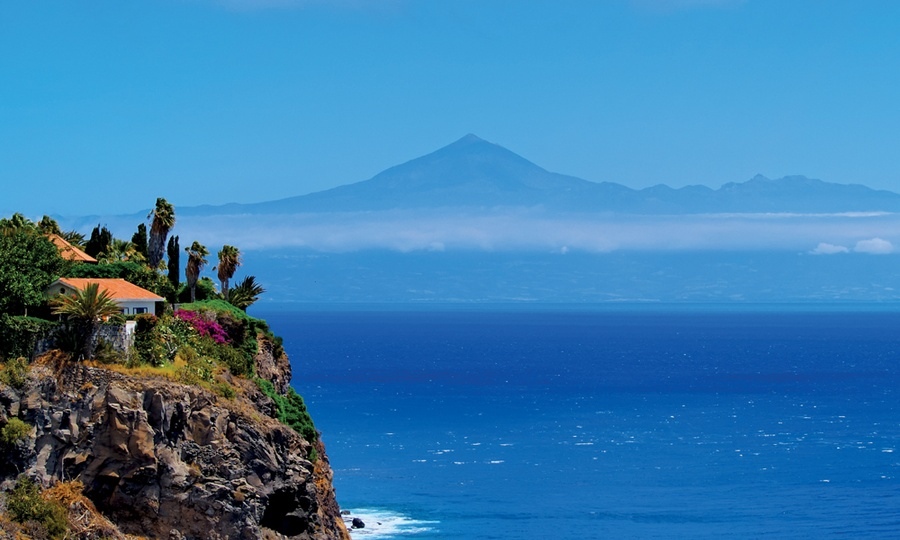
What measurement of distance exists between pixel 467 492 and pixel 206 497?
44565mm

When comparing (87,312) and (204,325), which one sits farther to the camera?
(204,325)

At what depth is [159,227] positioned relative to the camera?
72.2 metres

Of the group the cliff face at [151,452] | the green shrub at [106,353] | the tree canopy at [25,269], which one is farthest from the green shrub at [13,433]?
the tree canopy at [25,269]

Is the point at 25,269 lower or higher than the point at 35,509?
higher

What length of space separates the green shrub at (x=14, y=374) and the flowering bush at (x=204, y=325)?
11.5 meters

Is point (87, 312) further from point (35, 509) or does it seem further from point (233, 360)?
point (233, 360)

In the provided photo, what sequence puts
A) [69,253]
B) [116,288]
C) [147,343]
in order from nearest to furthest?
[147,343]
[116,288]
[69,253]

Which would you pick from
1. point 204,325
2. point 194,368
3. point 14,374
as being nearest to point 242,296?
point 204,325

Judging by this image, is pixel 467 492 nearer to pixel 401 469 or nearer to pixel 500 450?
pixel 401 469

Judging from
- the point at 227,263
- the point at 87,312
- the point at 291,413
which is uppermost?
the point at 227,263

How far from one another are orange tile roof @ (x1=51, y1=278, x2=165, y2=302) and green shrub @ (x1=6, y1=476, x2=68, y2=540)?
1132cm

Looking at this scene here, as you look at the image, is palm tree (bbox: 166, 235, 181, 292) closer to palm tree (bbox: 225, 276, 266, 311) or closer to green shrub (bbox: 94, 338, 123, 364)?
palm tree (bbox: 225, 276, 266, 311)

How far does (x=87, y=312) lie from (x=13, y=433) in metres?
5.85

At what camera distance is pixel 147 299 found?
57.3 meters
